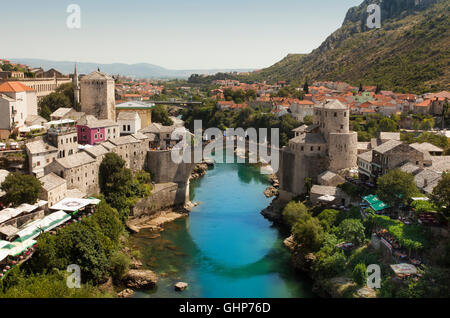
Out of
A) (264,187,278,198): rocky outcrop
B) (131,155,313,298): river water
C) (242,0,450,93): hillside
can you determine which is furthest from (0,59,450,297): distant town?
(242,0,450,93): hillside

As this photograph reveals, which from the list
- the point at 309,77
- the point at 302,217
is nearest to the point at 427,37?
the point at 309,77

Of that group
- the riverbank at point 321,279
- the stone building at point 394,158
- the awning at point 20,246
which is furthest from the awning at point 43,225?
the stone building at point 394,158

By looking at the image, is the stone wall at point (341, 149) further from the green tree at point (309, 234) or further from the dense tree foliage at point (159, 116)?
the dense tree foliage at point (159, 116)

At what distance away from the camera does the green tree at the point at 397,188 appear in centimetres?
1812

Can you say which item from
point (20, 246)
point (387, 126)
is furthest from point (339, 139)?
point (20, 246)

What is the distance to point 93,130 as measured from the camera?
26.5m

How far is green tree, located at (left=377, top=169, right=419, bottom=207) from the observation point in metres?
18.1

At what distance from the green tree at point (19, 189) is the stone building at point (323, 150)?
13.6 meters

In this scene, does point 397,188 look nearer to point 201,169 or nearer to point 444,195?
point 444,195

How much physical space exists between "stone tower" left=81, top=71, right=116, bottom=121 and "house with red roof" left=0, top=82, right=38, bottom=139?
338cm

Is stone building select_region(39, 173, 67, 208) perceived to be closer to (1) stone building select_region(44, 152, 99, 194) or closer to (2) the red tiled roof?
(1) stone building select_region(44, 152, 99, 194)

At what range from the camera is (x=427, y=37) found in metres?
57.7

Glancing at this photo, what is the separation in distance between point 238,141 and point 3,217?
31.9m
